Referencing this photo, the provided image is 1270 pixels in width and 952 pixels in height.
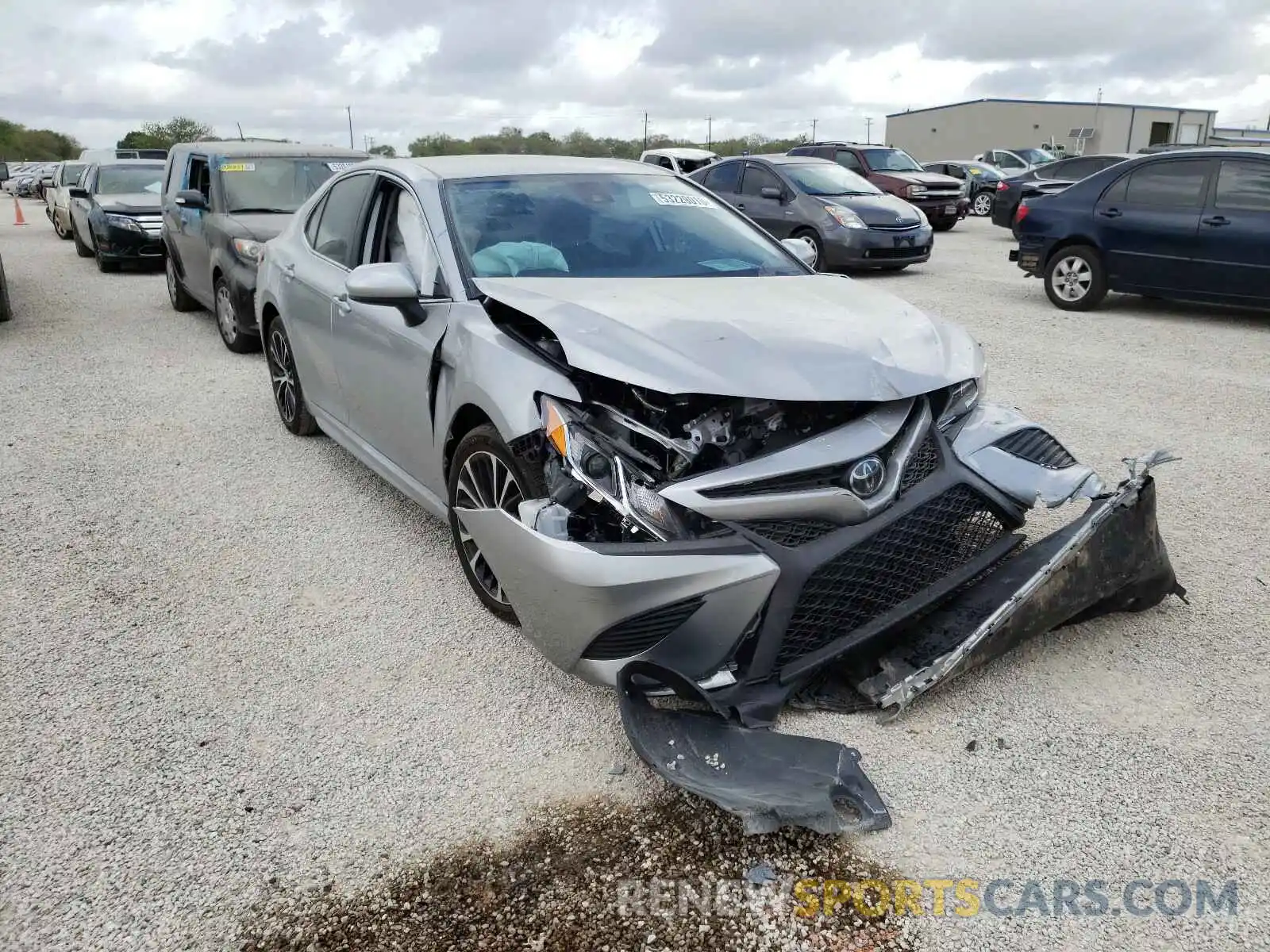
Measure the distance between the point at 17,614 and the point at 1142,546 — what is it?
4.22 m

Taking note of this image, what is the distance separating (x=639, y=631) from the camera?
2.86 metres

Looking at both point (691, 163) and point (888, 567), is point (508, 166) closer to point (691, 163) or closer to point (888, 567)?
point (888, 567)

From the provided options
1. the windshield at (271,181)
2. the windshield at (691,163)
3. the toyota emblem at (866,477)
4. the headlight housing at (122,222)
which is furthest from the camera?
the windshield at (691,163)

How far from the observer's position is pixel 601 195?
4.42 metres

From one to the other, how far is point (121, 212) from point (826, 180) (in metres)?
9.99

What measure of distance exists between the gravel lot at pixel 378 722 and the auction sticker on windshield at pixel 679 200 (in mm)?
1855

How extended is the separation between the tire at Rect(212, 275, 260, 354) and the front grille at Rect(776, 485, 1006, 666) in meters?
6.92

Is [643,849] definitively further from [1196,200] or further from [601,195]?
[1196,200]

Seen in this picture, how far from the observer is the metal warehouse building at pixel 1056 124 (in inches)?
2299

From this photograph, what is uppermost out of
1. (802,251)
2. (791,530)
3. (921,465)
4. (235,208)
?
(235,208)

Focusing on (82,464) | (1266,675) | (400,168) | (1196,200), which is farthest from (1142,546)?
(1196,200)

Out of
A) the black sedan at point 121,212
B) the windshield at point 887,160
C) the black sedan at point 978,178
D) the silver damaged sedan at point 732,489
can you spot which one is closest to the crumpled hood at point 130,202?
the black sedan at point 121,212

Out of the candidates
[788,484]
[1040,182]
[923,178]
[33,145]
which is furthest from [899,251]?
[33,145]

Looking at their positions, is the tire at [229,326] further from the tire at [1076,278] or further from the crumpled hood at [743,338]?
the tire at [1076,278]
